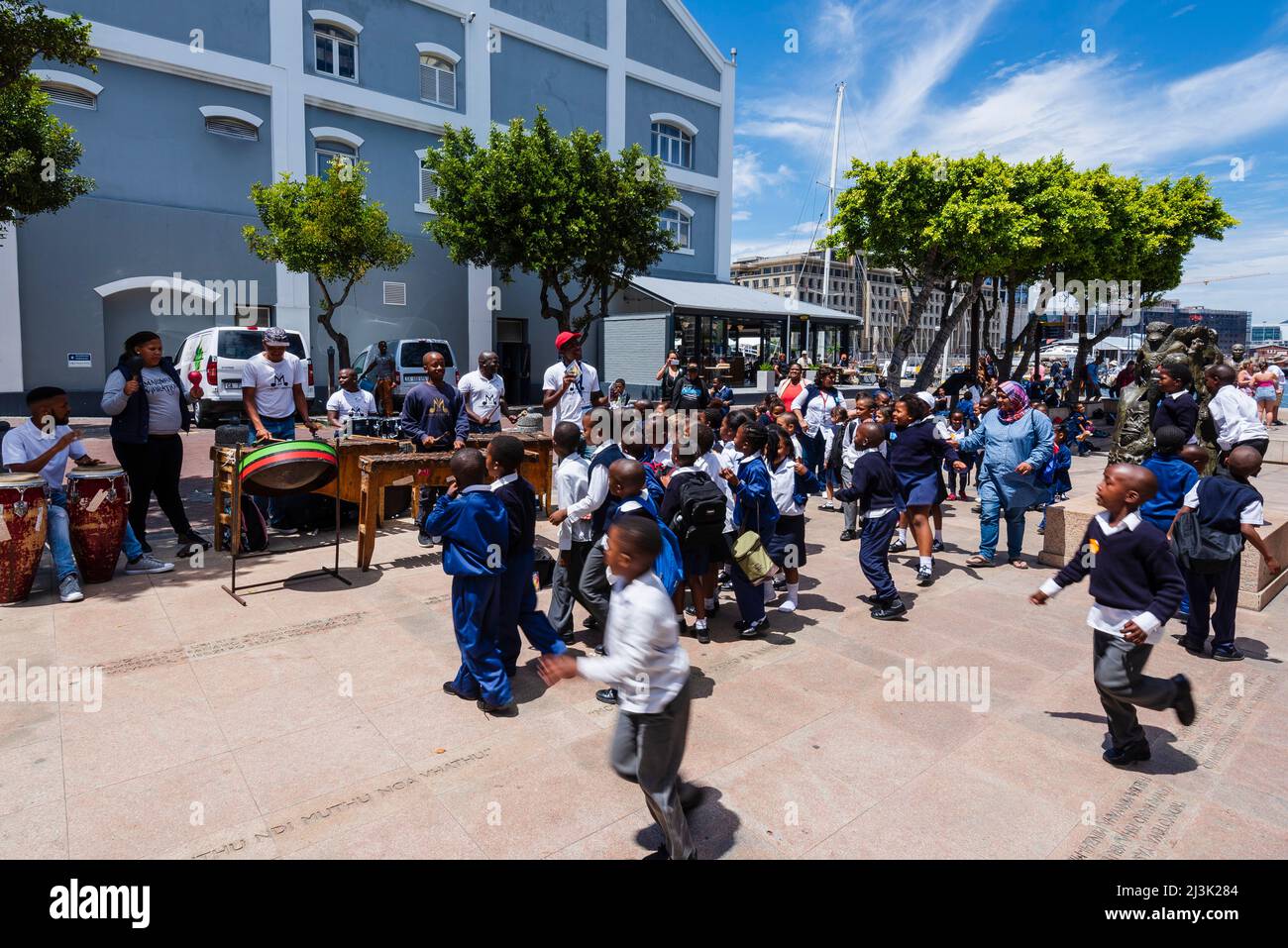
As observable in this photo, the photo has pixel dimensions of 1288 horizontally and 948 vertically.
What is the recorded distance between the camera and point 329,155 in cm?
2162

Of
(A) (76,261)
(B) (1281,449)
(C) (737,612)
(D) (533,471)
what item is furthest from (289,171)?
(B) (1281,449)

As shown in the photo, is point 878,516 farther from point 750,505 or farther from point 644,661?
point 644,661

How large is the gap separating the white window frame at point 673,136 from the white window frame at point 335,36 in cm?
1035

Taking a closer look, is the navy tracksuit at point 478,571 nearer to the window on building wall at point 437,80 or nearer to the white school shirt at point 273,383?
the white school shirt at point 273,383

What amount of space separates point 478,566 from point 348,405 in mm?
5961

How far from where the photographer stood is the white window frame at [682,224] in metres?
29.0

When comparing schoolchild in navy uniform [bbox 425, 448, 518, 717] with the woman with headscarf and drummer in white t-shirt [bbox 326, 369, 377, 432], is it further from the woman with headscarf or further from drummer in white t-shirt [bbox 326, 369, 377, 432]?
the woman with headscarf

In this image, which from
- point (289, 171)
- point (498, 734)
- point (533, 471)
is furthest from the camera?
point (289, 171)

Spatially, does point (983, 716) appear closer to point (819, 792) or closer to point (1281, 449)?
point (819, 792)

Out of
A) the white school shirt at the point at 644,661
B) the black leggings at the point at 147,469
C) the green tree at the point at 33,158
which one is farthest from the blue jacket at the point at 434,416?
the green tree at the point at 33,158

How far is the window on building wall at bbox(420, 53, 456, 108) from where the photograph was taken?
23.2 m

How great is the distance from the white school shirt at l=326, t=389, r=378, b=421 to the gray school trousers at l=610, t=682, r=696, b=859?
7.35 m

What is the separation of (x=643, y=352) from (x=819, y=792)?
22.5 meters

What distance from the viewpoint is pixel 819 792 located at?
12.1 feet
